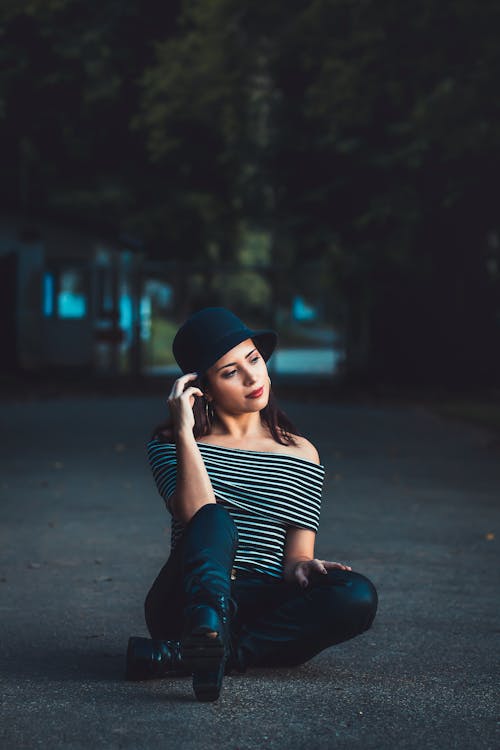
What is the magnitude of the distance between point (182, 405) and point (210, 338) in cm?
29

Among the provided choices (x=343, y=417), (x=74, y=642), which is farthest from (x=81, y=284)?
(x=74, y=642)

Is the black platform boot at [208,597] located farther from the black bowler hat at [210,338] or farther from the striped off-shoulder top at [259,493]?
the black bowler hat at [210,338]

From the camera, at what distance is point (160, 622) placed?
18.2 feet

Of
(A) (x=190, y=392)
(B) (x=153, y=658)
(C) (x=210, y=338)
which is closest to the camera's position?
(B) (x=153, y=658)

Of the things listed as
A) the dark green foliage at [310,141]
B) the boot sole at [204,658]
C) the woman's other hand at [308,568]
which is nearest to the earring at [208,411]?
the woman's other hand at [308,568]

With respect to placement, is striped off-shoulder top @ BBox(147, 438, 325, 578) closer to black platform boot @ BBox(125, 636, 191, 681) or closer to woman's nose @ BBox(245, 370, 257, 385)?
woman's nose @ BBox(245, 370, 257, 385)

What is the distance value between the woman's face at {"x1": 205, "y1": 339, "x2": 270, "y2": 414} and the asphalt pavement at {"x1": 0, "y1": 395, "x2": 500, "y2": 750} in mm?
1041

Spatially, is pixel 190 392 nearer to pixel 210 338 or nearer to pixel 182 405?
pixel 182 405

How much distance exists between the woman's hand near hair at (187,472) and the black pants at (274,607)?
9cm

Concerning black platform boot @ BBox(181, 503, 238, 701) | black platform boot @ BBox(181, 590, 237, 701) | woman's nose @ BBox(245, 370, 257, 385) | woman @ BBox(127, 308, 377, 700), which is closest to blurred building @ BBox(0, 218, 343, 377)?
woman @ BBox(127, 308, 377, 700)

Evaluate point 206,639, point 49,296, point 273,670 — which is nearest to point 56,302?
point 49,296

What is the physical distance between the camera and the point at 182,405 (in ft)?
18.0

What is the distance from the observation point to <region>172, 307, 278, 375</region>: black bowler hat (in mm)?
5598

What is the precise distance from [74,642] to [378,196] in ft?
80.3
